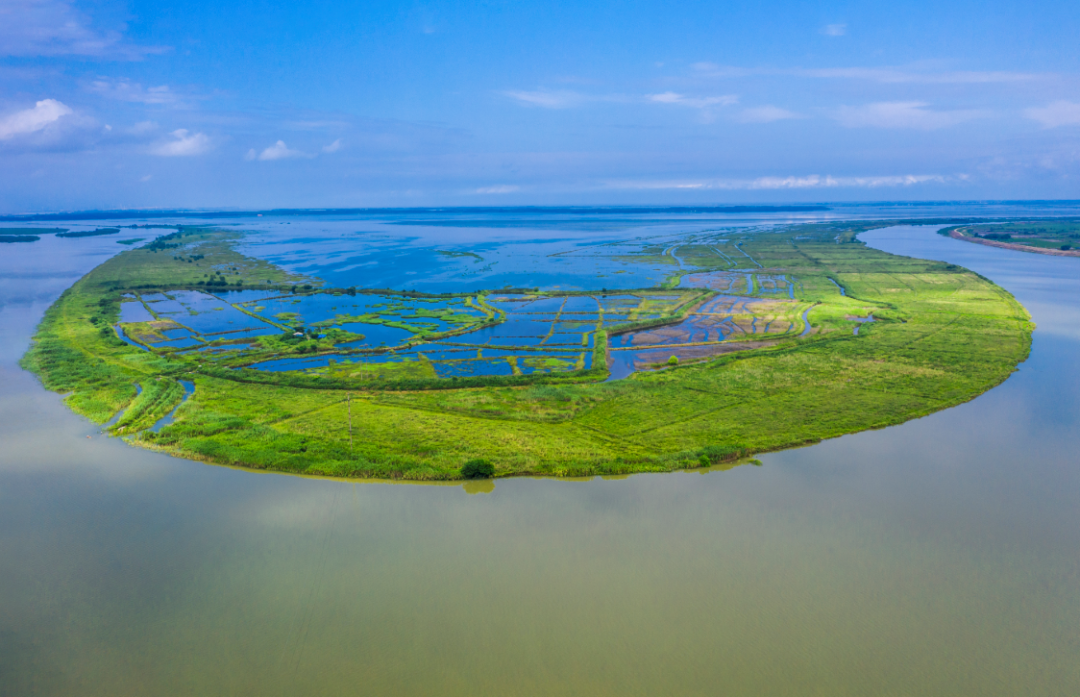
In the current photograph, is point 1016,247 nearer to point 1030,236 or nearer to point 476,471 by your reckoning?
point 1030,236

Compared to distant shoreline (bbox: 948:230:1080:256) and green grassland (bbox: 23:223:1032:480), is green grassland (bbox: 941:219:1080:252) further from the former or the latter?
green grassland (bbox: 23:223:1032:480)

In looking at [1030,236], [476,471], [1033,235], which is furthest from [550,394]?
[1033,235]

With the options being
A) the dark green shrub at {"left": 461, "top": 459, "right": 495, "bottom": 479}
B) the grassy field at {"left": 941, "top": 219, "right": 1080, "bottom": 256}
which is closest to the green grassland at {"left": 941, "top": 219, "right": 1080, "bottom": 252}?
the grassy field at {"left": 941, "top": 219, "right": 1080, "bottom": 256}

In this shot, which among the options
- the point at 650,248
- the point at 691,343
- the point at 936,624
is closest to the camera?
the point at 936,624

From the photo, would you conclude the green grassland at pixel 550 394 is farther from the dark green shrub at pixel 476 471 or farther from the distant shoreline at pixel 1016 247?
the distant shoreline at pixel 1016 247

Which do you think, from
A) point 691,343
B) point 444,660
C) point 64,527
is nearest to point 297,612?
point 444,660

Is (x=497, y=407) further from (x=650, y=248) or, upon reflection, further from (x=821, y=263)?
(x=650, y=248)
